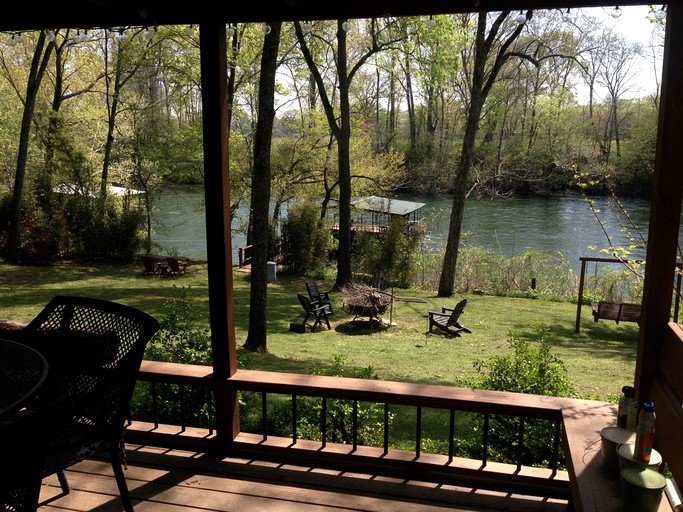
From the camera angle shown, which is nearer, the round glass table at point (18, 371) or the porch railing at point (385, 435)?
the round glass table at point (18, 371)

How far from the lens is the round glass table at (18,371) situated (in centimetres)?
176

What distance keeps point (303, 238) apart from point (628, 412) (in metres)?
13.0

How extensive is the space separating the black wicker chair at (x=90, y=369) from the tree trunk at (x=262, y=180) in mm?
4774

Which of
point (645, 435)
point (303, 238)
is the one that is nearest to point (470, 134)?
point (303, 238)

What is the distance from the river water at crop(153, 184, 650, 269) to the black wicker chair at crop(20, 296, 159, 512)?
14042 millimetres

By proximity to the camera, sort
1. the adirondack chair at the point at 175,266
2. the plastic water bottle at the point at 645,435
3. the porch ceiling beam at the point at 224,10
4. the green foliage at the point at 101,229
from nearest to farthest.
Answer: the plastic water bottle at the point at 645,435 → the porch ceiling beam at the point at 224,10 → the adirondack chair at the point at 175,266 → the green foliage at the point at 101,229

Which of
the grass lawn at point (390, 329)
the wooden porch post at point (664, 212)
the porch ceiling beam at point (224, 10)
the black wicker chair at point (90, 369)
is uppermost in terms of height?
the porch ceiling beam at point (224, 10)

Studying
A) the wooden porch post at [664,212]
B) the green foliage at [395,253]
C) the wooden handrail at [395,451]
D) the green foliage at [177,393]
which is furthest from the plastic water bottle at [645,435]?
the green foliage at [395,253]

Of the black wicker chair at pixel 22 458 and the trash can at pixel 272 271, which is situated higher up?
the black wicker chair at pixel 22 458

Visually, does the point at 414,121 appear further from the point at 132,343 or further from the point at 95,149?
the point at 132,343

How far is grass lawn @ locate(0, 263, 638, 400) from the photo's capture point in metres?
6.74

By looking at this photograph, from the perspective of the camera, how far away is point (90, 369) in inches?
83.4

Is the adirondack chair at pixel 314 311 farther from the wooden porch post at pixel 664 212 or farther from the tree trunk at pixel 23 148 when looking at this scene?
the tree trunk at pixel 23 148

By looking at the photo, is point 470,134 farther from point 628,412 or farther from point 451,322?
point 628,412
